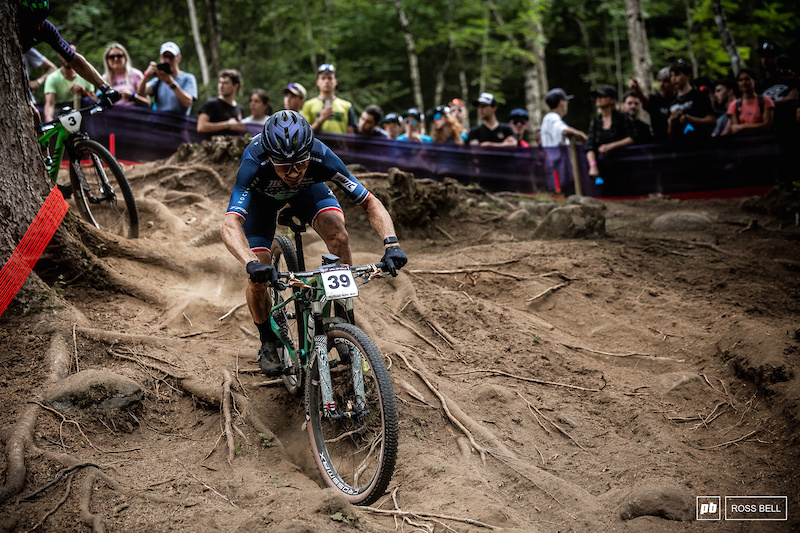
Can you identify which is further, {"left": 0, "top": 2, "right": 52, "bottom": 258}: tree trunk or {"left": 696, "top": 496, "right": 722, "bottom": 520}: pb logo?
{"left": 0, "top": 2, "right": 52, "bottom": 258}: tree trunk

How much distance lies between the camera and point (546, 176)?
11320 mm

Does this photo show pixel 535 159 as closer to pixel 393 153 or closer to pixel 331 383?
pixel 393 153

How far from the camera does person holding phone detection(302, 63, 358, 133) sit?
9.55 m

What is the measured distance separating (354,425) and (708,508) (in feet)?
7.10

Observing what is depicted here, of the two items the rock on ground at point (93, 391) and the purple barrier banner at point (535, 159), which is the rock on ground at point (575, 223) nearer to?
the purple barrier banner at point (535, 159)

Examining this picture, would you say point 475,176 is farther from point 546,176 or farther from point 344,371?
point 344,371

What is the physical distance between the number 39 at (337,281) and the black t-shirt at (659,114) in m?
8.98

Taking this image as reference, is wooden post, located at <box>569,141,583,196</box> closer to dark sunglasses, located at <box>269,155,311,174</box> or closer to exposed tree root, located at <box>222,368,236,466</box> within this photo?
dark sunglasses, located at <box>269,155,311,174</box>

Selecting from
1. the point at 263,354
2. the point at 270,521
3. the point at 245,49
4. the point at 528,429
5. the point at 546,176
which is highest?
the point at 245,49

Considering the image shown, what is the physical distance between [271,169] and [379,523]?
241 centimetres

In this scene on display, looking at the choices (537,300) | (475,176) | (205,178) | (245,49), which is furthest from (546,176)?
(245,49)

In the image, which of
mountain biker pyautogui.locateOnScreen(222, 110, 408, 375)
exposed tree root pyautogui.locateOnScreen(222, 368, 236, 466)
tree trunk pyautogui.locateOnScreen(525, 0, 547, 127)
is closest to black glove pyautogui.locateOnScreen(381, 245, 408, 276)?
mountain biker pyautogui.locateOnScreen(222, 110, 408, 375)

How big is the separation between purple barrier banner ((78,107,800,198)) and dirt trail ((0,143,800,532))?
2929 millimetres

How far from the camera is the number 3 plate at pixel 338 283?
135 inches
